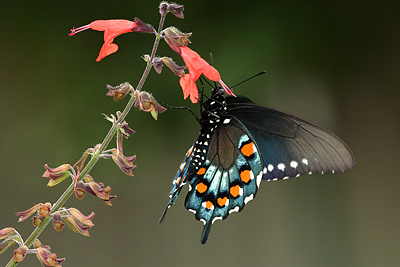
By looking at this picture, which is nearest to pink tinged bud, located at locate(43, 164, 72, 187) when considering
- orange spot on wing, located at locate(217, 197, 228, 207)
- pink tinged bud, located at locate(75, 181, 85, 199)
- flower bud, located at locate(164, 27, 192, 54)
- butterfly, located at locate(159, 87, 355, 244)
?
pink tinged bud, located at locate(75, 181, 85, 199)

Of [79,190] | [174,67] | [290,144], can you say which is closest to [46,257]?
[79,190]

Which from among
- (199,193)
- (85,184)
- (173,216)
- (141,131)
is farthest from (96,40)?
(85,184)

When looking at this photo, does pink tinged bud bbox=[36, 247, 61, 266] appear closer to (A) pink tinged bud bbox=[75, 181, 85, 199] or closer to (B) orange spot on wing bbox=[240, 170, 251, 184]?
(A) pink tinged bud bbox=[75, 181, 85, 199]

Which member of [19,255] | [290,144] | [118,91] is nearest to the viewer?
[19,255]

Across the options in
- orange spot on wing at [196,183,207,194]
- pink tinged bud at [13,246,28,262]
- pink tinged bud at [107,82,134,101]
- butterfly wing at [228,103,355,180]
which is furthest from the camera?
orange spot on wing at [196,183,207,194]

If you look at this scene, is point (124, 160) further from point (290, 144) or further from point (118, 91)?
point (290, 144)

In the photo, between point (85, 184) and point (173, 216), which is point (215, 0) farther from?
point (85, 184)

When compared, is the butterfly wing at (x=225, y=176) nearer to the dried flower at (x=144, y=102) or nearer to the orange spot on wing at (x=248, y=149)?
the orange spot on wing at (x=248, y=149)

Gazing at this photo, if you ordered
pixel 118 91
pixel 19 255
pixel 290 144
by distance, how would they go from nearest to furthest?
1. pixel 19 255
2. pixel 118 91
3. pixel 290 144

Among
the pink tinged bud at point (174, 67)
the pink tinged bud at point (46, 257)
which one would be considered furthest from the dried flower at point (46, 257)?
the pink tinged bud at point (174, 67)
